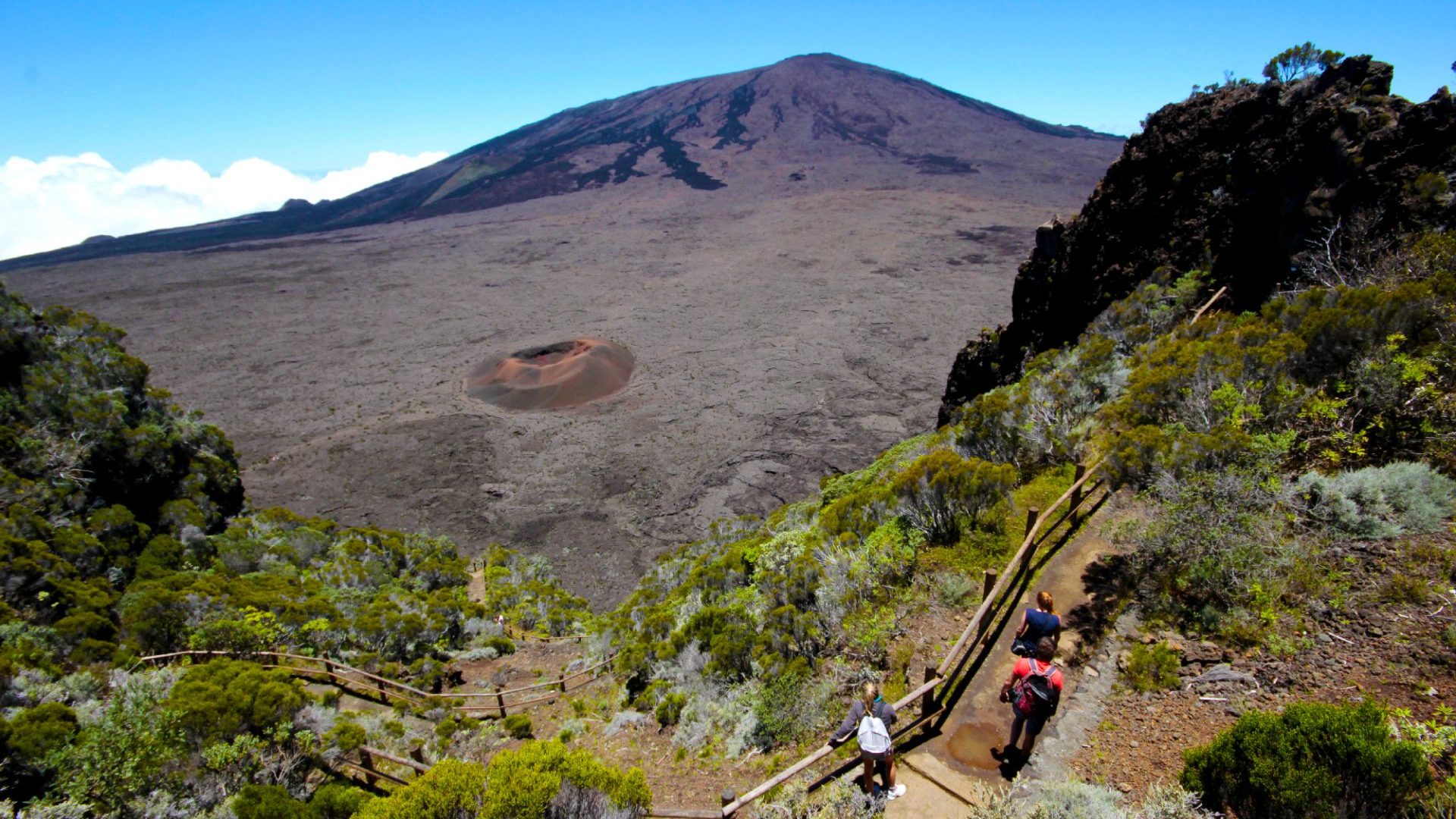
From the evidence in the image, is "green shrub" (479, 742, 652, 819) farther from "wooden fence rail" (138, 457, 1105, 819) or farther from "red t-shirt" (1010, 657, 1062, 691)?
"red t-shirt" (1010, 657, 1062, 691)

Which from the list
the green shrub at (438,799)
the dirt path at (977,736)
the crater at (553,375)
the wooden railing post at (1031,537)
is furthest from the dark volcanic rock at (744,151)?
the green shrub at (438,799)

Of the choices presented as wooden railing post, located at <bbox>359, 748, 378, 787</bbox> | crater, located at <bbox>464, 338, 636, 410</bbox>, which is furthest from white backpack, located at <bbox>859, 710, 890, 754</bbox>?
crater, located at <bbox>464, 338, 636, 410</bbox>

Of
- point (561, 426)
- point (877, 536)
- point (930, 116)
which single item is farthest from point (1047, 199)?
point (877, 536)

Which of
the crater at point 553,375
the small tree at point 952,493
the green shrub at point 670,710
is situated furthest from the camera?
the crater at point 553,375

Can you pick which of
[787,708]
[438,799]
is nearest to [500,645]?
[787,708]

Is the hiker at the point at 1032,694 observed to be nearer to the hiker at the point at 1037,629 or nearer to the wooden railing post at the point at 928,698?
the hiker at the point at 1037,629

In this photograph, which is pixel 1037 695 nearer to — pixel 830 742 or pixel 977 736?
pixel 977 736

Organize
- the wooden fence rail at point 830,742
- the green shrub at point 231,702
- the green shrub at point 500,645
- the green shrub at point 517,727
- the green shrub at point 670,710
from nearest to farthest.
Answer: the wooden fence rail at point 830,742
the green shrub at point 231,702
the green shrub at point 670,710
the green shrub at point 517,727
the green shrub at point 500,645
